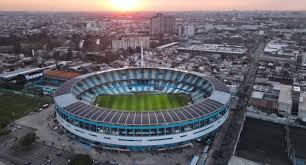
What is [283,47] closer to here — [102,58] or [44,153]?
[102,58]

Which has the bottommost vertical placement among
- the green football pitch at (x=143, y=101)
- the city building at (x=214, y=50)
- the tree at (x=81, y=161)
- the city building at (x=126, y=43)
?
the tree at (x=81, y=161)

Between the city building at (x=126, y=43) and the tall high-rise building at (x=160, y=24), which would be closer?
the city building at (x=126, y=43)

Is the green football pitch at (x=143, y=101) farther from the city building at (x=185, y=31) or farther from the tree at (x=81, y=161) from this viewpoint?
the city building at (x=185, y=31)

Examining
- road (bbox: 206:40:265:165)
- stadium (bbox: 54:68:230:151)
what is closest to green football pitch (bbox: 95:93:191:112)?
stadium (bbox: 54:68:230:151)

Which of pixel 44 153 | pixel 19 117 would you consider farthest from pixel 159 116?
pixel 19 117

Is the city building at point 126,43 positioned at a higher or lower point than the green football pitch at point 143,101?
higher

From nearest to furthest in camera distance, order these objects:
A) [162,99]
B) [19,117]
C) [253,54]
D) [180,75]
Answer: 1. [19,117]
2. [162,99]
3. [180,75]
4. [253,54]

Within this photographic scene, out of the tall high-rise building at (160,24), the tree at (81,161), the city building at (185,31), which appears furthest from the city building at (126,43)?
the tree at (81,161)

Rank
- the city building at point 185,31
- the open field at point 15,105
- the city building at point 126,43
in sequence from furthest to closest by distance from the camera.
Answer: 1. the city building at point 185,31
2. the city building at point 126,43
3. the open field at point 15,105
